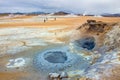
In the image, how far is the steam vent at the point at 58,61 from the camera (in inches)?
661

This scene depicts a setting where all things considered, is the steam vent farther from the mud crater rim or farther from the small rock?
the small rock

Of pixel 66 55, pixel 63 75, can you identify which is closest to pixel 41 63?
pixel 66 55

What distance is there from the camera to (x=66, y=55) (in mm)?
19188

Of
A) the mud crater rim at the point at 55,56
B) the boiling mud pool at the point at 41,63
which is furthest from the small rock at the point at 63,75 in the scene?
the mud crater rim at the point at 55,56

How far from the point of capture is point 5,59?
18938mm

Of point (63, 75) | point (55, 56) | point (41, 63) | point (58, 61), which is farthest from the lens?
point (55, 56)

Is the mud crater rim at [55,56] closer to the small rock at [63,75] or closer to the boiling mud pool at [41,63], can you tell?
the boiling mud pool at [41,63]

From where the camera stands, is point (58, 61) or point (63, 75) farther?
point (58, 61)

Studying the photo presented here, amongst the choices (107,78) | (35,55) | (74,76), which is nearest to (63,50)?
(35,55)

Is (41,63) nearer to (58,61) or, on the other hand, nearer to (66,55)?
(58,61)

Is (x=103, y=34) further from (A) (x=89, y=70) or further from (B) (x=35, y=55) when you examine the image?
(A) (x=89, y=70)

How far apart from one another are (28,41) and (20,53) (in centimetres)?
441

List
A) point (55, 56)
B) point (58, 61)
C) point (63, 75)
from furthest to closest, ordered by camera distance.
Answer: point (55, 56) < point (58, 61) < point (63, 75)

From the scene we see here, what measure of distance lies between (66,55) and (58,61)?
1.28 meters
